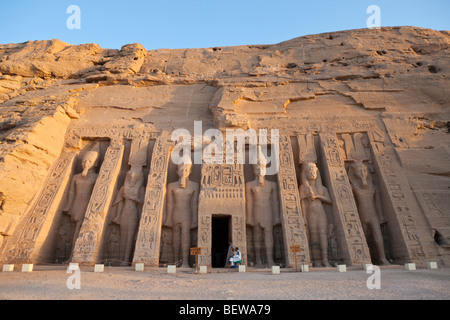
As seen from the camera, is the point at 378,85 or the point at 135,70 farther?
the point at 135,70

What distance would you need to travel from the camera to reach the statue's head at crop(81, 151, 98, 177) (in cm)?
905

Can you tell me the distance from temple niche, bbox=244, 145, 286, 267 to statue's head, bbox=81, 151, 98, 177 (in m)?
4.59

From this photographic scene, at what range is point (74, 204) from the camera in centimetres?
876

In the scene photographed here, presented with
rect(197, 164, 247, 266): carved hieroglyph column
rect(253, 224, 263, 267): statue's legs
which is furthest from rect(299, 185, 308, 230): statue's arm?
rect(197, 164, 247, 266): carved hieroglyph column

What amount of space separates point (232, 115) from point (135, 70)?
4.97 metres

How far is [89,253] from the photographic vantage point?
738cm

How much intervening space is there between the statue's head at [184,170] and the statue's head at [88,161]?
8.63ft

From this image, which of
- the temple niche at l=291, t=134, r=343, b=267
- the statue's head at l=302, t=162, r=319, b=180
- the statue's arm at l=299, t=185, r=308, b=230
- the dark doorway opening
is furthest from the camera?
the dark doorway opening

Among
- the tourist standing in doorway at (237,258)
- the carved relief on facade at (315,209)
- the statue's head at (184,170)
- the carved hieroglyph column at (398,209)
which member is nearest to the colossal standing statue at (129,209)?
the statue's head at (184,170)

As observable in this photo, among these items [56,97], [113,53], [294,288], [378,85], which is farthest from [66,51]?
[294,288]

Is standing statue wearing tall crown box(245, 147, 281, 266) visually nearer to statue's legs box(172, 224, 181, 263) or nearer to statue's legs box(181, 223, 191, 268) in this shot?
statue's legs box(181, 223, 191, 268)

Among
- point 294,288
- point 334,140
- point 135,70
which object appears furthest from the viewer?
point 135,70

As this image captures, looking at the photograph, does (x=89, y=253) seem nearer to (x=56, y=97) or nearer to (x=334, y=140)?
(x=56, y=97)

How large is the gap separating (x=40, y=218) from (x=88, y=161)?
1986mm
